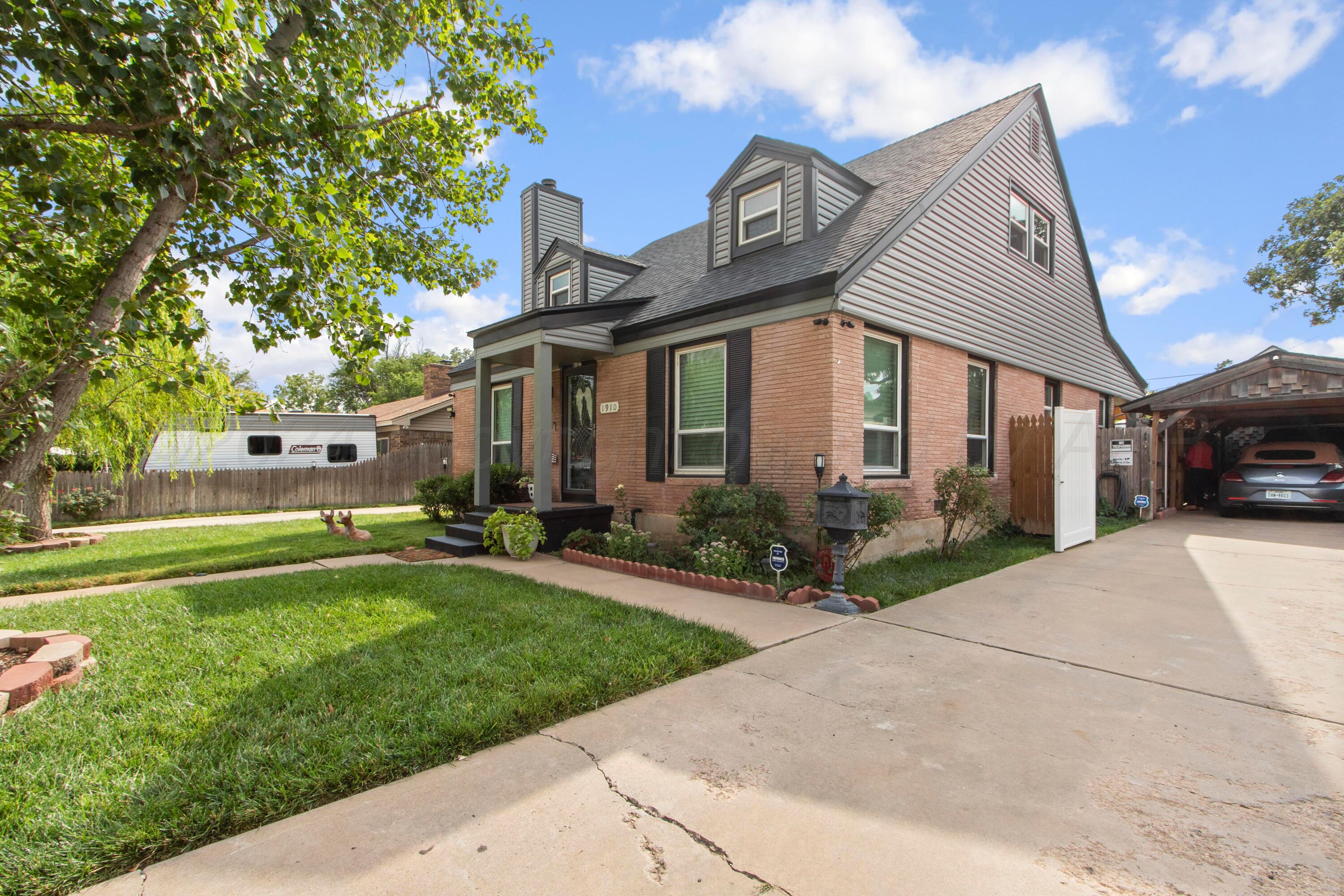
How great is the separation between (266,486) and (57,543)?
6.81 meters

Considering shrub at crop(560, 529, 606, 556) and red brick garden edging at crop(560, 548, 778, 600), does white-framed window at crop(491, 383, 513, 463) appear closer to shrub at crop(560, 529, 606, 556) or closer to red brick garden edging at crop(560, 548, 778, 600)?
shrub at crop(560, 529, 606, 556)

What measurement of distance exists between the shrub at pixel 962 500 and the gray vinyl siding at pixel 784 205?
13.0ft

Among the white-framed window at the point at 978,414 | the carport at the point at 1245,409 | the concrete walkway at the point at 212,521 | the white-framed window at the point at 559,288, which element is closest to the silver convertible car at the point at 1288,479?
the carport at the point at 1245,409

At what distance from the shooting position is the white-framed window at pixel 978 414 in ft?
31.2

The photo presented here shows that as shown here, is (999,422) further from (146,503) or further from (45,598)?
(146,503)

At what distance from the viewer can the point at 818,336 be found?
23.1 ft

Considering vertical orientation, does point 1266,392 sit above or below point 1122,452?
above

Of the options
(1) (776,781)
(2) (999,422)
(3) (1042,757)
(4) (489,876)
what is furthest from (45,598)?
(2) (999,422)

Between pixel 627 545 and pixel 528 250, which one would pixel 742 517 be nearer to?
pixel 627 545

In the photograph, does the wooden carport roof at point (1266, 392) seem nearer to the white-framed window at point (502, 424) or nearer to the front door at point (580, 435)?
the front door at point (580, 435)

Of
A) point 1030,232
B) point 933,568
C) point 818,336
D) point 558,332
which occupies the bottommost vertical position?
point 933,568

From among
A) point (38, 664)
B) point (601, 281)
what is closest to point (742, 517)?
point (38, 664)

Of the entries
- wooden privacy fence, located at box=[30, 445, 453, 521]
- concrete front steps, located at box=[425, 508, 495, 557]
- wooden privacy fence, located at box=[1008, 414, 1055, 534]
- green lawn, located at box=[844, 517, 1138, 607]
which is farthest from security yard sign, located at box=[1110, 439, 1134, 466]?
wooden privacy fence, located at box=[30, 445, 453, 521]

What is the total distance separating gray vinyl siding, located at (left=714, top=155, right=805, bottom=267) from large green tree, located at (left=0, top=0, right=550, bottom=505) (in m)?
4.03
